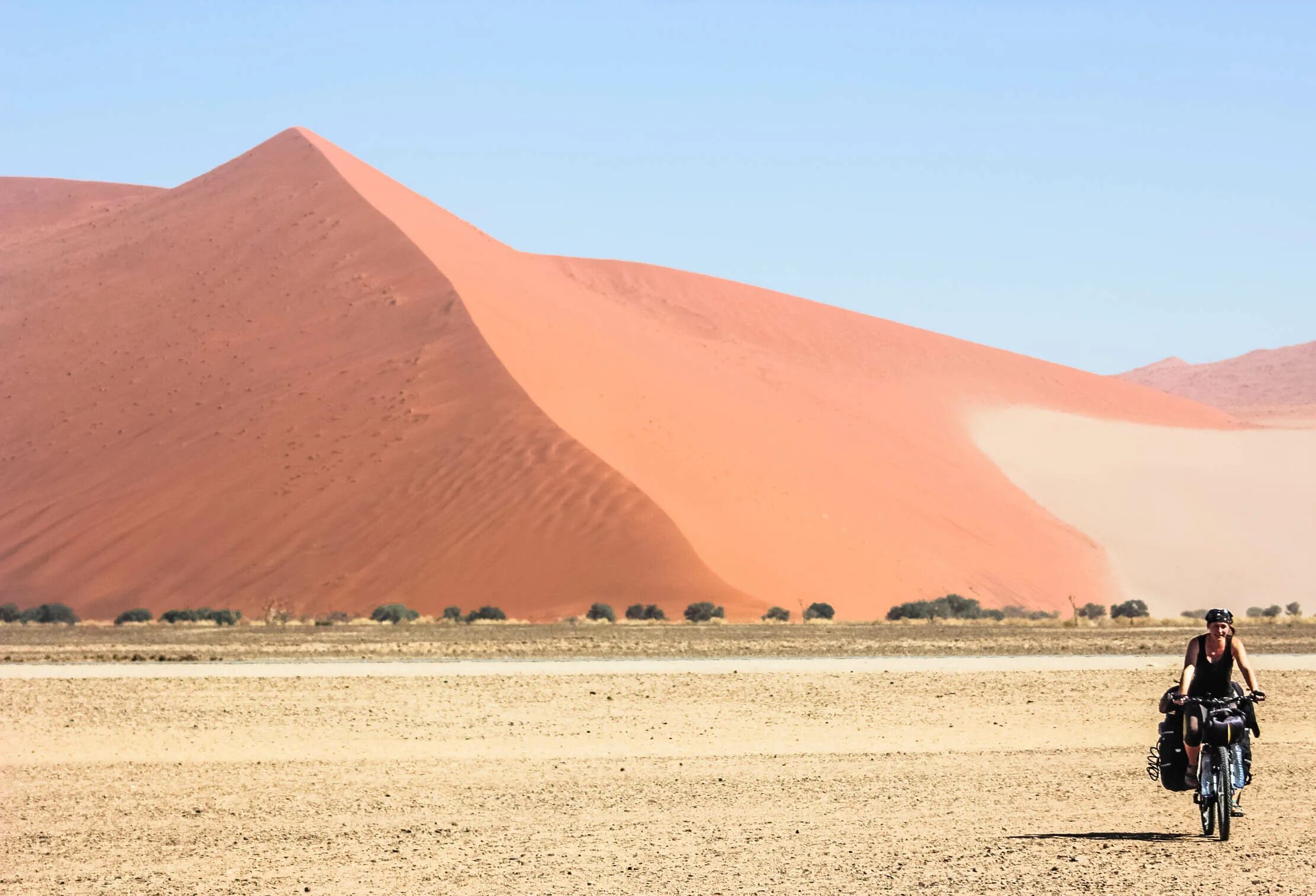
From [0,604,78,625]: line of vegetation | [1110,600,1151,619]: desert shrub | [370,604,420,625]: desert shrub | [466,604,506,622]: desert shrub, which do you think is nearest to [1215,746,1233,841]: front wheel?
[370,604,420,625]: desert shrub

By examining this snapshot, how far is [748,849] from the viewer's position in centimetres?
854

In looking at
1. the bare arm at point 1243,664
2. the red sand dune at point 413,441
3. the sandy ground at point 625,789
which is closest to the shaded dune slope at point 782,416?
the red sand dune at point 413,441

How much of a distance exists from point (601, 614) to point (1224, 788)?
28.4m

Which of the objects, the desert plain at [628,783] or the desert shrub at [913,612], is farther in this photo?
the desert shrub at [913,612]

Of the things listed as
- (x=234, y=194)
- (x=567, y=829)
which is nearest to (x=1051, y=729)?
(x=567, y=829)

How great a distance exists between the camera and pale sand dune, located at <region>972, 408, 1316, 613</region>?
55000 millimetres

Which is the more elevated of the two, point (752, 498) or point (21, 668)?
point (752, 498)

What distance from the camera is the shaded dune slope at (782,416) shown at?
1767 inches

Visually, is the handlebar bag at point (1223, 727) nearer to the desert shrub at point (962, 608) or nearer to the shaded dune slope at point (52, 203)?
the desert shrub at point (962, 608)

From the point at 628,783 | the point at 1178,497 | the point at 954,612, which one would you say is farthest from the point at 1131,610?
the point at 628,783

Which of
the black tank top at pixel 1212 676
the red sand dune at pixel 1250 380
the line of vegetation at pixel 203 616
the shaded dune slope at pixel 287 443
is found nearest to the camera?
the black tank top at pixel 1212 676

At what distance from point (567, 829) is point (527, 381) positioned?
40021 mm

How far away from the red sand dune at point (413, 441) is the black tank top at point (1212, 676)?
95.0 ft

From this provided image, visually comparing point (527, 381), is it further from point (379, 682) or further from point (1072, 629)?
point (379, 682)
